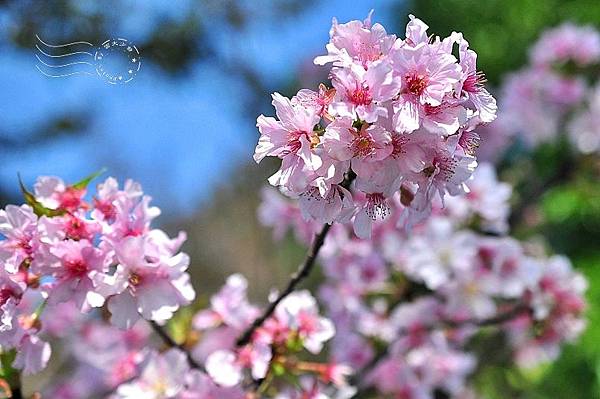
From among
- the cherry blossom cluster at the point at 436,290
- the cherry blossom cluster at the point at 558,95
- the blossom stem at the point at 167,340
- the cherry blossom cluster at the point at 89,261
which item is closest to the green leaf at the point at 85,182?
the cherry blossom cluster at the point at 89,261

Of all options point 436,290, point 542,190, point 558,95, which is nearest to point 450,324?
point 436,290

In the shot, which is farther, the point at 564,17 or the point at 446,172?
the point at 564,17

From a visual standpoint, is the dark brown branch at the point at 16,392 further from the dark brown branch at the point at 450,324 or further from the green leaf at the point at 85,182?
the dark brown branch at the point at 450,324

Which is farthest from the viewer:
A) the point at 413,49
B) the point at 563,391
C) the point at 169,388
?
the point at 563,391

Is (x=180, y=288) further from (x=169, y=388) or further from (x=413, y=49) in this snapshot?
(x=413, y=49)

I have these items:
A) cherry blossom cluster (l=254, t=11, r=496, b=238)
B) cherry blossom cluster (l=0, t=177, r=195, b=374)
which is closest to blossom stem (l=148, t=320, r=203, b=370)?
cherry blossom cluster (l=0, t=177, r=195, b=374)

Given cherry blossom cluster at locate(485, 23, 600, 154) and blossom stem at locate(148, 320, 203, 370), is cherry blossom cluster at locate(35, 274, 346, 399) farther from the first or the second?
cherry blossom cluster at locate(485, 23, 600, 154)

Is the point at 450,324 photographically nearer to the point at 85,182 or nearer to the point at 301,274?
the point at 301,274

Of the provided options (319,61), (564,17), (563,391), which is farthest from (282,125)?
(564,17)
